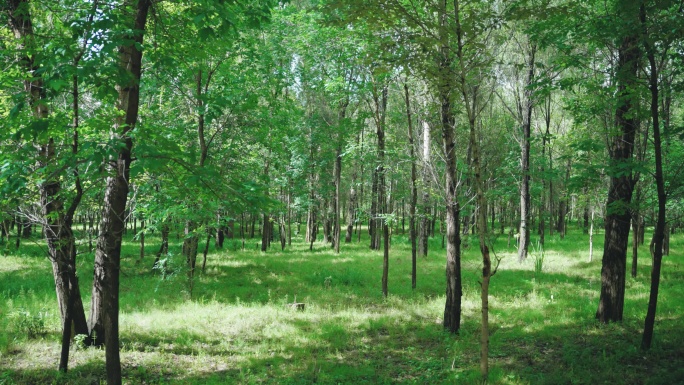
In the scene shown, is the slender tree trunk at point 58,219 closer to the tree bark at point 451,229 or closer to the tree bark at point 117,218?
the tree bark at point 117,218

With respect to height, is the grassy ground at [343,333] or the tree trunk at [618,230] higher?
the tree trunk at [618,230]

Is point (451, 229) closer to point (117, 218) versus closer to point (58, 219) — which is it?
point (117, 218)

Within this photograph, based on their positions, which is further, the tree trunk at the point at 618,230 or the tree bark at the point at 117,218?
the tree trunk at the point at 618,230

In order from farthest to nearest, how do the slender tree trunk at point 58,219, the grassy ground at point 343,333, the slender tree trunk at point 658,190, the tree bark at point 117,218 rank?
the grassy ground at point 343,333 < the slender tree trunk at point 658,190 < the slender tree trunk at point 58,219 < the tree bark at point 117,218

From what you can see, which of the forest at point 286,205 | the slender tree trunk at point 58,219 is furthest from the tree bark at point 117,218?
the slender tree trunk at point 58,219

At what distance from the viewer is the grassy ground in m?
6.28

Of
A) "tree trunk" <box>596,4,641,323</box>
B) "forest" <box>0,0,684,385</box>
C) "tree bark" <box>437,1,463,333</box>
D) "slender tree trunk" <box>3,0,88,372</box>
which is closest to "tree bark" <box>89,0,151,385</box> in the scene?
"forest" <box>0,0,684,385</box>

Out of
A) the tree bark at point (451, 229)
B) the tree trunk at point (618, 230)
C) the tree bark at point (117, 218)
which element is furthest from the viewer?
the tree bark at point (451, 229)

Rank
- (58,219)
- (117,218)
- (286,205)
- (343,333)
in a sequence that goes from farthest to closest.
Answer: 1. (343,333)
2. (286,205)
3. (58,219)
4. (117,218)

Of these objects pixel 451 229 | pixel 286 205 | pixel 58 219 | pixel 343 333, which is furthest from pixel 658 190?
pixel 58 219

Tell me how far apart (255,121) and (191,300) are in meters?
5.85

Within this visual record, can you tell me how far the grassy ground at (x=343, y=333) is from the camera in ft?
20.6

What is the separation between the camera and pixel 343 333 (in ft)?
29.0

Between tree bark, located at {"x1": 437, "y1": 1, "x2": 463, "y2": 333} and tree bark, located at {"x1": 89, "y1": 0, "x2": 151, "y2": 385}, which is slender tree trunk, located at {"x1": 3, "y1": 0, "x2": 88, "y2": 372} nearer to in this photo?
tree bark, located at {"x1": 89, "y1": 0, "x2": 151, "y2": 385}
